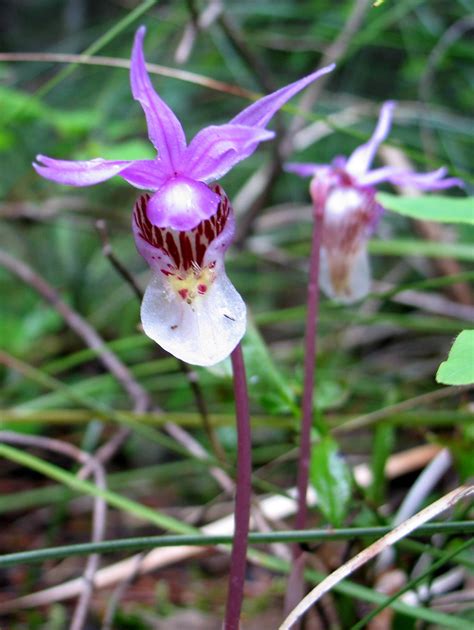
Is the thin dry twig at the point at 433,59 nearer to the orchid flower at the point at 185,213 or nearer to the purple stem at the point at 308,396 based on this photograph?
the purple stem at the point at 308,396

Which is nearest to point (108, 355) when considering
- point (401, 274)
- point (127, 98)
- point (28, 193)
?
point (28, 193)

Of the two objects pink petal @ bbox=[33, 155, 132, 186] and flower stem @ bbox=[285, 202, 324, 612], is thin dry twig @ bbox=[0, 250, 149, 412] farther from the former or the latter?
pink petal @ bbox=[33, 155, 132, 186]

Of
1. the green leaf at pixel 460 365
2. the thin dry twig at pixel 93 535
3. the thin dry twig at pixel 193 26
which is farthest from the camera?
the thin dry twig at pixel 193 26

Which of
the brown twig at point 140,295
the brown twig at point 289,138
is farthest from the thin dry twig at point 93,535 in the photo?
the brown twig at point 289,138

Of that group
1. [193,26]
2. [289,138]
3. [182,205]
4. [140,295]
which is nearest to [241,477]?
[182,205]

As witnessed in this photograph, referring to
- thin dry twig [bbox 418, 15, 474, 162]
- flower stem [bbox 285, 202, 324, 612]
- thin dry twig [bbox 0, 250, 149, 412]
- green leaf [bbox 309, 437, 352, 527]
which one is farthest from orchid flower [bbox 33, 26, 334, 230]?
thin dry twig [bbox 418, 15, 474, 162]
